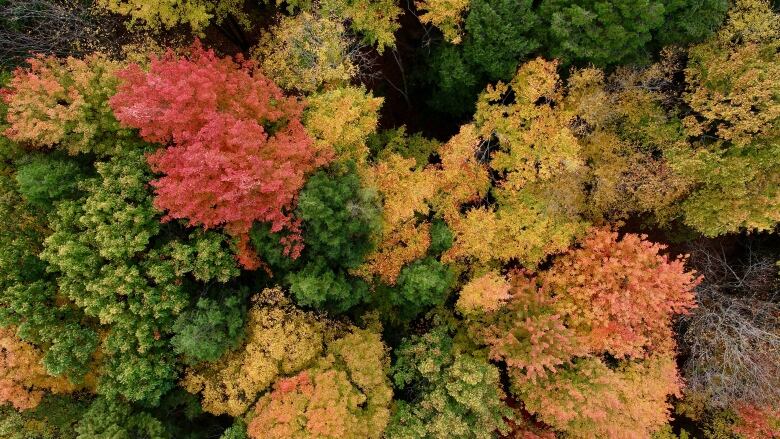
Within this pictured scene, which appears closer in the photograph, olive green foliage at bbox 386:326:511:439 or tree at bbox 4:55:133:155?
tree at bbox 4:55:133:155

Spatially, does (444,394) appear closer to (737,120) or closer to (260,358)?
(260,358)

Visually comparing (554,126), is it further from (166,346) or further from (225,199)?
(166,346)

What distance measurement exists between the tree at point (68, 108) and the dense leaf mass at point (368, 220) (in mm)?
127

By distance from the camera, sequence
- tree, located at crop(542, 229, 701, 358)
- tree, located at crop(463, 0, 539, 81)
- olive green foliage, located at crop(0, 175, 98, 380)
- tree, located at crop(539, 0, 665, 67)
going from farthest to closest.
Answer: tree, located at crop(542, 229, 701, 358) < tree, located at crop(463, 0, 539, 81) < tree, located at crop(539, 0, 665, 67) < olive green foliage, located at crop(0, 175, 98, 380)

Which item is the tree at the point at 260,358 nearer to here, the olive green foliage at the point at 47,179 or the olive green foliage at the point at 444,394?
the olive green foliage at the point at 444,394

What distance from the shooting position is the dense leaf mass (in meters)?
17.8

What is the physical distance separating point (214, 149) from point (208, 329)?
22.3 feet

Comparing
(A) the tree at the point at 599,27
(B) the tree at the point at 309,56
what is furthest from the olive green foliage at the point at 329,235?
(A) the tree at the point at 599,27

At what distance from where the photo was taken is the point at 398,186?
2038 centimetres

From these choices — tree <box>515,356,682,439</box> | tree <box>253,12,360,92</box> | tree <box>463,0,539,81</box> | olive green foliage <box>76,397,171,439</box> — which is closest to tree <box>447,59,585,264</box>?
tree <box>463,0,539,81</box>

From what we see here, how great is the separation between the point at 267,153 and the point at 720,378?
913 inches

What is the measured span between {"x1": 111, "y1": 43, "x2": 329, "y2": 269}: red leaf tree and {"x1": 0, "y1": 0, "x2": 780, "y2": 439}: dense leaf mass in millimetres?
115

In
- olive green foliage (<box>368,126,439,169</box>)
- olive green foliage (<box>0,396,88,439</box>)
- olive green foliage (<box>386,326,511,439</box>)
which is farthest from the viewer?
olive green foliage (<box>368,126,439,169</box>)

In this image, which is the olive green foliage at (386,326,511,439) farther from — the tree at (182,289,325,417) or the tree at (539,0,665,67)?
the tree at (539,0,665,67)
